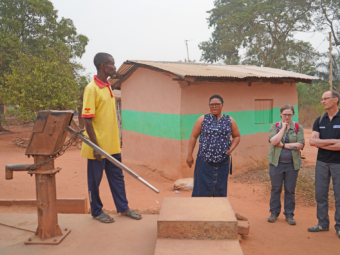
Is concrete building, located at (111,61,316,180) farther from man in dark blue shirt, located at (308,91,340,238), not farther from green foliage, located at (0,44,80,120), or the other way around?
green foliage, located at (0,44,80,120)

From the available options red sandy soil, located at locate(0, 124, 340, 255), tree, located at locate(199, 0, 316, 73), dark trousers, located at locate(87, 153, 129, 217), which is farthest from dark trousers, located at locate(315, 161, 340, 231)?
tree, located at locate(199, 0, 316, 73)

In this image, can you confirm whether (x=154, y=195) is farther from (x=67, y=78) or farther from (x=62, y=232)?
(x=67, y=78)

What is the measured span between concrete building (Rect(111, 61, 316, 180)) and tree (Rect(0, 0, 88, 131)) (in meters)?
6.54

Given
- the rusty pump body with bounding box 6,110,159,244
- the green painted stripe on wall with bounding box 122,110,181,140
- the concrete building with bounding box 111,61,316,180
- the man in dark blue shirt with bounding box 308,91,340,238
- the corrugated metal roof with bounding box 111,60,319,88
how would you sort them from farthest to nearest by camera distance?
the green painted stripe on wall with bounding box 122,110,181,140, the concrete building with bounding box 111,61,316,180, the corrugated metal roof with bounding box 111,60,319,88, the man in dark blue shirt with bounding box 308,91,340,238, the rusty pump body with bounding box 6,110,159,244

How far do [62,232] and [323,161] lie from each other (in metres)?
3.12

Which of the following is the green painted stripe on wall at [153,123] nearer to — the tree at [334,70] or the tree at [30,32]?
the tree at [30,32]

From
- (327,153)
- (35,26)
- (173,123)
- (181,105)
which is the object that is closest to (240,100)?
(181,105)

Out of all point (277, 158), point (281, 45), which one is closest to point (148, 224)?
point (277, 158)

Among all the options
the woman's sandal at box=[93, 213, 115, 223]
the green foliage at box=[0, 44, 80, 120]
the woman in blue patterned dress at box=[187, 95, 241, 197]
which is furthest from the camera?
the green foliage at box=[0, 44, 80, 120]

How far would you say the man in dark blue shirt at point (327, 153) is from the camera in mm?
3643

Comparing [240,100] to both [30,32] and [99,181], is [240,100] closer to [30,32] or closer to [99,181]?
[99,181]

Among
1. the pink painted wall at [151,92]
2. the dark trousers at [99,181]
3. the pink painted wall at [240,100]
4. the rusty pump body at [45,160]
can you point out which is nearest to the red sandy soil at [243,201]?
the pink painted wall at [240,100]

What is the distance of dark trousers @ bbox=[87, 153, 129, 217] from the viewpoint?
119 inches

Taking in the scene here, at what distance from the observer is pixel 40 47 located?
15242 mm
